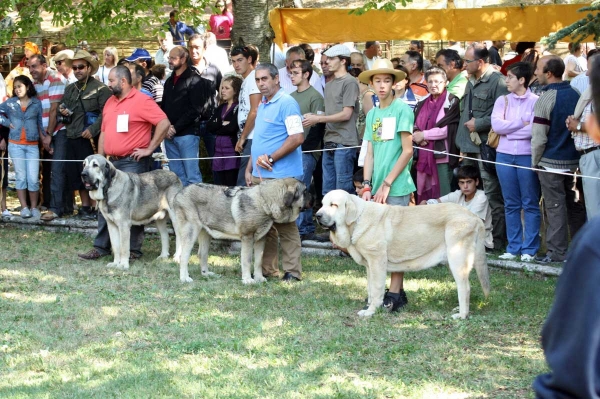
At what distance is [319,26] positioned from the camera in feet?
45.9

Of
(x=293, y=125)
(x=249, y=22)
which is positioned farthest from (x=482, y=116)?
(x=249, y=22)

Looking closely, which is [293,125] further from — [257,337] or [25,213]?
[25,213]

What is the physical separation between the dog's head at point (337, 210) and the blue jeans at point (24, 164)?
7152 mm

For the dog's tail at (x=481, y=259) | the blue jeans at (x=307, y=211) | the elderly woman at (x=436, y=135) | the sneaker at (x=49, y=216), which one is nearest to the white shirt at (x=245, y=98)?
the blue jeans at (x=307, y=211)

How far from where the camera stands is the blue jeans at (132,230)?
1081cm

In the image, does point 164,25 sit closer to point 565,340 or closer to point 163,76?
point 163,76

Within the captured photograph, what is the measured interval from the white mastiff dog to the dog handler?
275mm

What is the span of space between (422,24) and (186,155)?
16.4ft

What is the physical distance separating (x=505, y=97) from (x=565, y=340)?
835 cm

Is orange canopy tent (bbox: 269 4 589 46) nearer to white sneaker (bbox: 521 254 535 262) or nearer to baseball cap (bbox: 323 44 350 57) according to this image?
baseball cap (bbox: 323 44 350 57)

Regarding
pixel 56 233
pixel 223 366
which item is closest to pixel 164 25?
pixel 56 233

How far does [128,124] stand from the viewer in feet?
34.9

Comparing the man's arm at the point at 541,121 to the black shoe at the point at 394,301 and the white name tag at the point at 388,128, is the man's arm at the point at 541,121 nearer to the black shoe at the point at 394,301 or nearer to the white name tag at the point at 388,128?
the white name tag at the point at 388,128

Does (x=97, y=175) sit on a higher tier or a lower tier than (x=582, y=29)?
lower
